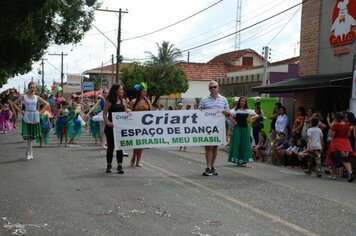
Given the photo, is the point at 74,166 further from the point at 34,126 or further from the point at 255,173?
the point at 255,173

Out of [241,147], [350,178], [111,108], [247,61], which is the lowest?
[350,178]

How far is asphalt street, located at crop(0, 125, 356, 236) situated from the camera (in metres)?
6.07

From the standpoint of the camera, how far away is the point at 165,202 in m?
7.38

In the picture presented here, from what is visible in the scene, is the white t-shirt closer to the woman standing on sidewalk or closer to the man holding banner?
the man holding banner

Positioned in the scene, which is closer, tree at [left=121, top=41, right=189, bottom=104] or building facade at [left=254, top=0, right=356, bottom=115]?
building facade at [left=254, top=0, right=356, bottom=115]

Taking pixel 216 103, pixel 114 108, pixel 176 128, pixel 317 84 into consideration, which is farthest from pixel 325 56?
pixel 114 108

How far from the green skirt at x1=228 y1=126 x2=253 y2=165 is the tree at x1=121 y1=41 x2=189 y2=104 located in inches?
1541

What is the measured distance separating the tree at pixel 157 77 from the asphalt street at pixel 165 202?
134 ft

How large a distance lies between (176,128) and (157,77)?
43043mm

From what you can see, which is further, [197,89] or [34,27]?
[197,89]

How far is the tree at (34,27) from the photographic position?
10930mm

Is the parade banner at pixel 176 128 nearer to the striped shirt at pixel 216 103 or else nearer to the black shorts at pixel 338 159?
the striped shirt at pixel 216 103

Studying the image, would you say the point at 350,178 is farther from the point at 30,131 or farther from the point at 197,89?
the point at 197,89

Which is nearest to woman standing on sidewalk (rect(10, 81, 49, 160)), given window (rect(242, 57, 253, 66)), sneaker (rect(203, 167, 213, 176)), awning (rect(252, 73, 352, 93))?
sneaker (rect(203, 167, 213, 176))
